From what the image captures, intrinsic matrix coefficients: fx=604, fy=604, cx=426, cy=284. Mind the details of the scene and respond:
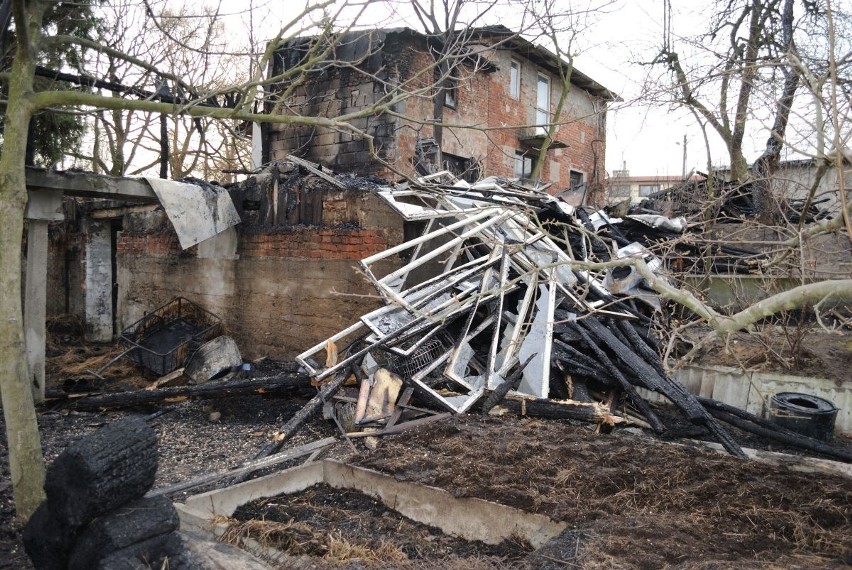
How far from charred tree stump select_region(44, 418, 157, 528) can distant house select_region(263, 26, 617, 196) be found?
7919 mm

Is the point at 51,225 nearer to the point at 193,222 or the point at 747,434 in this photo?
the point at 193,222

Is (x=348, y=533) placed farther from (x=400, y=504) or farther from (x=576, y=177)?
(x=576, y=177)

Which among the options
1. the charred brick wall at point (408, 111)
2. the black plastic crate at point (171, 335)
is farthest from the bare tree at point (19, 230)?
the charred brick wall at point (408, 111)

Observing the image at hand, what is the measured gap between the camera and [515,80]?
56.8ft

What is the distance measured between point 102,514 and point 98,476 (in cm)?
26

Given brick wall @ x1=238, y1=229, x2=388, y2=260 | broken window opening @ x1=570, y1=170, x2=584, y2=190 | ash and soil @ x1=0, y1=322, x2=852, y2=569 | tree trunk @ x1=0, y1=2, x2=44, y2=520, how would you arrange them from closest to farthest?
ash and soil @ x1=0, y1=322, x2=852, y2=569 → tree trunk @ x1=0, y1=2, x2=44, y2=520 → brick wall @ x1=238, y1=229, x2=388, y2=260 → broken window opening @ x1=570, y1=170, x2=584, y2=190

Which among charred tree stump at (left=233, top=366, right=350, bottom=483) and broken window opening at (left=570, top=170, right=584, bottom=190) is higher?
broken window opening at (left=570, top=170, right=584, bottom=190)

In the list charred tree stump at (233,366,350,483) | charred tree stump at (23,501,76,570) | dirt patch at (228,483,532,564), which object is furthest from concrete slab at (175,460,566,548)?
charred tree stump at (23,501,76,570)

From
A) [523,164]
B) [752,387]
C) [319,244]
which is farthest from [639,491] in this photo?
[523,164]

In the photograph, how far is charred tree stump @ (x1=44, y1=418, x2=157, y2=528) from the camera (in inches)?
123

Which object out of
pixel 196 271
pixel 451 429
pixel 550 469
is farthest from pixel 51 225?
pixel 550 469

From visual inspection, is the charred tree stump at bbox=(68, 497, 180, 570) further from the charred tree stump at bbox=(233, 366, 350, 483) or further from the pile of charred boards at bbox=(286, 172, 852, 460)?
the pile of charred boards at bbox=(286, 172, 852, 460)

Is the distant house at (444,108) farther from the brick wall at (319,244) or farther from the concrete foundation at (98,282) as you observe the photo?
the concrete foundation at (98,282)

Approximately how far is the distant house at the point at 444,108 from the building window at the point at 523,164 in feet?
0.11
